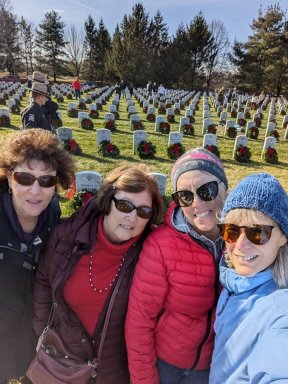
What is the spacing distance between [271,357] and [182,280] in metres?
0.75

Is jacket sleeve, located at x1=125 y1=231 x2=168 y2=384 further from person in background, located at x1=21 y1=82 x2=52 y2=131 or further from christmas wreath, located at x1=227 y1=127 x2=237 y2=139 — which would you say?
christmas wreath, located at x1=227 y1=127 x2=237 y2=139

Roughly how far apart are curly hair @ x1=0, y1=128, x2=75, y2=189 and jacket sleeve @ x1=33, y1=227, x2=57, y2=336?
55cm

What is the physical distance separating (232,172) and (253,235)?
28.2 ft

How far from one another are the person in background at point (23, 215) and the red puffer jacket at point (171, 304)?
847mm

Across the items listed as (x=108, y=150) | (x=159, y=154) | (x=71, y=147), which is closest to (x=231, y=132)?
(x=159, y=154)

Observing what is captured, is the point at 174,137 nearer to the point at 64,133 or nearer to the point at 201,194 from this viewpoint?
the point at 64,133

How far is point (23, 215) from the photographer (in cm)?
234

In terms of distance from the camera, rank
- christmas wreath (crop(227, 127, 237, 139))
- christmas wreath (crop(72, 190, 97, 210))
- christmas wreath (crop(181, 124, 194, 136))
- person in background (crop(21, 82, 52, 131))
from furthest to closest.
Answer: christmas wreath (crop(181, 124, 194, 136))
christmas wreath (crop(227, 127, 237, 139))
person in background (crop(21, 82, 52, 131))
christmas wreath (crop(72, 190, 97, 210))

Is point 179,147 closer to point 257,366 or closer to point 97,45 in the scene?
point 257,366

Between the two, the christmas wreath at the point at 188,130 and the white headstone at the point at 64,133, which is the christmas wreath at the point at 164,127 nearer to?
the christmas wreath at the point at 188,130

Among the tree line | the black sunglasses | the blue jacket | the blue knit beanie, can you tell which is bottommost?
the blue jacket

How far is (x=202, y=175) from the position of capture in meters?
1.99

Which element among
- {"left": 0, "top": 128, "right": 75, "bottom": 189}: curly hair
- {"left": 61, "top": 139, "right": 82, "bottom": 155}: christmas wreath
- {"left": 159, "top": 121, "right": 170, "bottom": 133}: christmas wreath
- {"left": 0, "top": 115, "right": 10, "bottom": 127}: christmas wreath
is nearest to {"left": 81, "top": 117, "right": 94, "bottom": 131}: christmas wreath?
{"left": 159, "top": 121, "right": 170, "bottom": 133}: christmas wreath

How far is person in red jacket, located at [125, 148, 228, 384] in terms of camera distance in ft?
6.29
